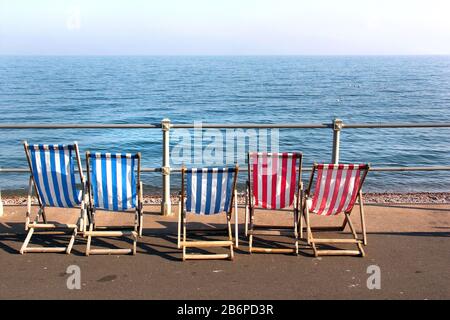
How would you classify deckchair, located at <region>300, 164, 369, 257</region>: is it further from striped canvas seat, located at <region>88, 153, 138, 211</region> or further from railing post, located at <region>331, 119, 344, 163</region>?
striped canvas seat, located at <region>88, 153, 138, 211</region>

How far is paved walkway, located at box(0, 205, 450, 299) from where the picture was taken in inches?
183

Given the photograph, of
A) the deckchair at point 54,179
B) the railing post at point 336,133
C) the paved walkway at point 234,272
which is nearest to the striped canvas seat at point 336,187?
the paved walkway at point 234,272

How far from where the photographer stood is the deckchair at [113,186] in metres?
5.66

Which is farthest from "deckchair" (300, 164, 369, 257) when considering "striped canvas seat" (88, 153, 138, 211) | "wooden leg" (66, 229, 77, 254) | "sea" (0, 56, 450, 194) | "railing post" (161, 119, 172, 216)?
"sea" (0, 56, 450, 194)

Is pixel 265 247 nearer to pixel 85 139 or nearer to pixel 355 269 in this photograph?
pixel 355 269

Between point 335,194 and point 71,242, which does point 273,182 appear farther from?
point 71,242

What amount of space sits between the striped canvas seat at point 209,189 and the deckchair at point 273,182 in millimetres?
302

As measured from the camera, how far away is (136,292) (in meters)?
4.62

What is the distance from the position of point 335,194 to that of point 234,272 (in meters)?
1.55

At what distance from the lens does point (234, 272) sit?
5102 millimetres

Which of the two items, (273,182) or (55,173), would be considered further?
(273,182)

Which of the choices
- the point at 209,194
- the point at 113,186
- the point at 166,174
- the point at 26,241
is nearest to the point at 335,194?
the point at 209,194
